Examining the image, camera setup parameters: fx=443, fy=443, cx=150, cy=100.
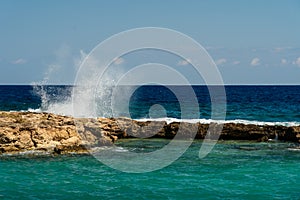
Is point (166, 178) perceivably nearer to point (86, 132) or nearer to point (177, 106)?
point (86, 132)

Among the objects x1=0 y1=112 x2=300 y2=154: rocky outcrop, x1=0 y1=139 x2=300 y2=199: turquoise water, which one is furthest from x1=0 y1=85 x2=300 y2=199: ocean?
x1=0 y1=112 x2=300 y2=154: rocky outcrop

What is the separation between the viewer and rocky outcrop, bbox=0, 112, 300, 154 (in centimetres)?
2348

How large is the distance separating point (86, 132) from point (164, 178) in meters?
8.88

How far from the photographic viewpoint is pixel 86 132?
26.2 meters

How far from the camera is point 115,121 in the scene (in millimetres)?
31188

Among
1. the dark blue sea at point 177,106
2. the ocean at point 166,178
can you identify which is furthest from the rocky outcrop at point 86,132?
the dark blue sea at point 177,106

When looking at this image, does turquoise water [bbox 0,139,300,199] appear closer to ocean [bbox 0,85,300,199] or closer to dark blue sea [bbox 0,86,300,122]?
ocean [bbox 0,85,300,199]

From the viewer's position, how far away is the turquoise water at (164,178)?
1623 cm

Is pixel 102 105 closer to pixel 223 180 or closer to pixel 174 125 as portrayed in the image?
pixel 174 125

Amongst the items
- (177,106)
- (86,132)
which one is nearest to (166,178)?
(86,132)

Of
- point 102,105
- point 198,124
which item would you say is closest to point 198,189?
point 198,124

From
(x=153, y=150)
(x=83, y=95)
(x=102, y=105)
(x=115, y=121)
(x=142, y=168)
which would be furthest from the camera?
(x=102, y=105)

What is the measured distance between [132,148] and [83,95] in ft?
77.2

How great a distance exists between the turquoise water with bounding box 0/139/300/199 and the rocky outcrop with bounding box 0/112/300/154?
1.74 metres
